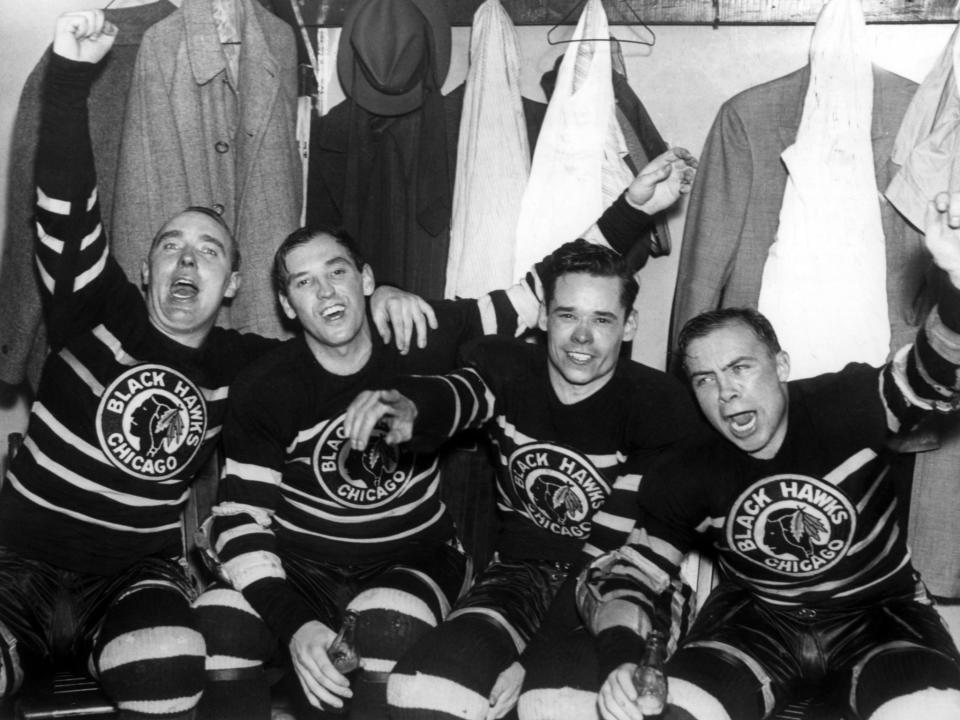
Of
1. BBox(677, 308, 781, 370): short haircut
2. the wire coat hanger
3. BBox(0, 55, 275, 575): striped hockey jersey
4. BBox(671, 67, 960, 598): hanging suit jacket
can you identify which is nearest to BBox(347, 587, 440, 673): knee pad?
BBox(0, 55, 275, 575): striped hockey jersey

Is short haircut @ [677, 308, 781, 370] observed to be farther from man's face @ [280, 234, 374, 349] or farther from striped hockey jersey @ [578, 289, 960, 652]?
man's face @ [280, 234, 374, 349]

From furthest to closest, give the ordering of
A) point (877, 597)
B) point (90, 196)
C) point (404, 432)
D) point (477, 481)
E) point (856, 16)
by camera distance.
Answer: point (477, 481), point (856, 16), point (90, 196), point (877, 597), point (404, 432)

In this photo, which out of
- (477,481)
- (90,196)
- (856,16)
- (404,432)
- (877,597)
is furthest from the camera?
(477,481)

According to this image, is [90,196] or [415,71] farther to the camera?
[415,71]

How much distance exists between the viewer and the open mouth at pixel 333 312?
220cm

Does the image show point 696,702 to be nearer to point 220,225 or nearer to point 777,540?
point 777,540

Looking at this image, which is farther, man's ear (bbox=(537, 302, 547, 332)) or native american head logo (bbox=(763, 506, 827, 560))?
man's ear (bbox=(537, 302, 547, 332))

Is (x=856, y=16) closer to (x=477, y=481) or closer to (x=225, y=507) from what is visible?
(x=477, y=481)

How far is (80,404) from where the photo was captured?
7.13 ft

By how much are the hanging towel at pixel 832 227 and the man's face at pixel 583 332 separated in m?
0.48

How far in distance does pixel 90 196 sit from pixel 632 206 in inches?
49.0

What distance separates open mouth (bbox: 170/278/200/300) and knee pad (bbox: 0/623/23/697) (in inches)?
29.8

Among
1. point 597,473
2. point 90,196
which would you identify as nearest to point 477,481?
point 597,473

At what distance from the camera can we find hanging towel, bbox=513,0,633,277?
2631mm
